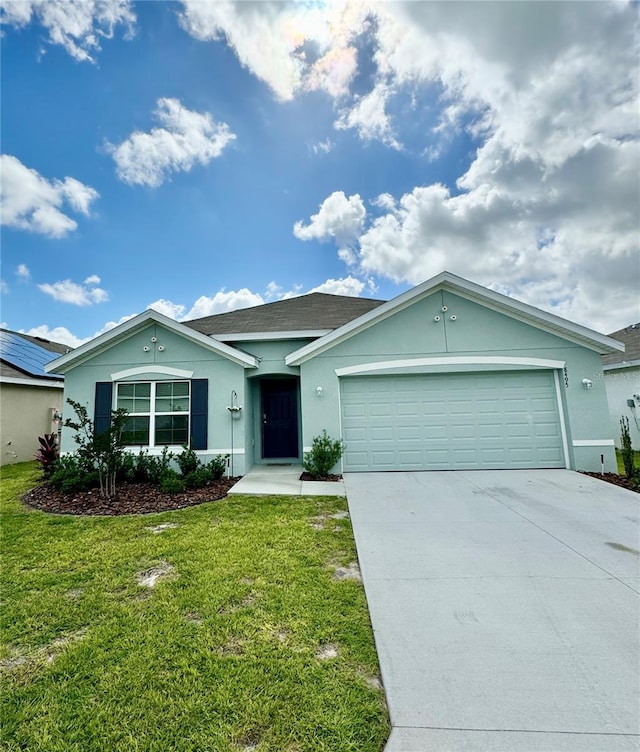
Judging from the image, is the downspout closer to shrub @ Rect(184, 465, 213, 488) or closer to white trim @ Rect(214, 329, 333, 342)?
shrub @ Rect(184, 465, 213, 488)

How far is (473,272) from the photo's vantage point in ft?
53.3

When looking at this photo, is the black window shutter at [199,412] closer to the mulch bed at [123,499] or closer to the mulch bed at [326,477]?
the mulch bed at [123,499]

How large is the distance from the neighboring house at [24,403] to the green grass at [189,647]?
966cm

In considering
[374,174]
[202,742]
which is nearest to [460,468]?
[202,742]

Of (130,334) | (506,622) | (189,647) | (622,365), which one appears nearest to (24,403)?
(130,334)

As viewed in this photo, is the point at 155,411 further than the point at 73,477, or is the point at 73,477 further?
the point at 155,411

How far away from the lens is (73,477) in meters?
7.52

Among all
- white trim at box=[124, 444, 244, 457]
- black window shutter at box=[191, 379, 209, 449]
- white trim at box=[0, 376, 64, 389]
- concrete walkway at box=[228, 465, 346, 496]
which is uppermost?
white trim at box=[0, 376, 64, 389]

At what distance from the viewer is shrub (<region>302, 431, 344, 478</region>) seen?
27.8ft

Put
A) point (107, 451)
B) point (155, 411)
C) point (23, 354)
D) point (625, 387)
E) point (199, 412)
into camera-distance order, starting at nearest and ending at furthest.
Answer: point (107, 451), point (199, 412), point (155, 411), point (625, 387), point (23, 354)

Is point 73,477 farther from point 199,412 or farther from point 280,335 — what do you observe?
point 280,335

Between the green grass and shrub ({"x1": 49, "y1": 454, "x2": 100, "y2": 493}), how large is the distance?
8.99 feet

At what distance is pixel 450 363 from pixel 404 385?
1.32 meters

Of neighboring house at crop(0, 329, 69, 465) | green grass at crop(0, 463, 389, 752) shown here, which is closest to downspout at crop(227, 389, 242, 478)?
green grass at crop(0, 463, 389, 752)
